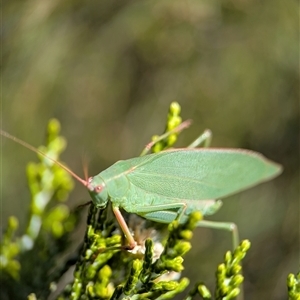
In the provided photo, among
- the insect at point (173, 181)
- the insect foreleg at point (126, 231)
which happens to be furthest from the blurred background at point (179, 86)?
the insect foreleg at point (126, 231)

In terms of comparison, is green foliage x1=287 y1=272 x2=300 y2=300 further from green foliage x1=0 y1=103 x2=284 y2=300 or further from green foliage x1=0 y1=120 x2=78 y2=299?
green foliage x1=0 y1=120 x2=78 y2=299

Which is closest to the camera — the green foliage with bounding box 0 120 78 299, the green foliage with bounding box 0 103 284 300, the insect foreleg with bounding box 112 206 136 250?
the green foliage with bounding box 0 103 284 300

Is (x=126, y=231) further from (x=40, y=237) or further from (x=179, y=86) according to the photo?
(x=179, y=86)

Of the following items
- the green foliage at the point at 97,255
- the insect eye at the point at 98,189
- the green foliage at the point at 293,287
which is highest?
the insect eye at the point at 98,189

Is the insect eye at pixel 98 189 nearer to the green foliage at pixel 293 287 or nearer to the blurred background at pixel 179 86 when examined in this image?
the green foliage at pixel 293 287

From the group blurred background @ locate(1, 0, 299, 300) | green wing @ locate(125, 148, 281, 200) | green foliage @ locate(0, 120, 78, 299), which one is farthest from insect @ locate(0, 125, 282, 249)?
blurred background @ locate(1, 0, 299, 300)

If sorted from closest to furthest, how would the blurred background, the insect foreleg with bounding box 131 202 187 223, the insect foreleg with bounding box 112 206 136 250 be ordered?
the insect foreleg with bounding box 112 206 136 250 < the insect foreleg with bounding box 131 202 187 223 < the blurred background

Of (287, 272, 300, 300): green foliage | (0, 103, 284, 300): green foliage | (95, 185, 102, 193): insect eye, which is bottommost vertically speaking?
(287, 272, 300, 300): green foliage
